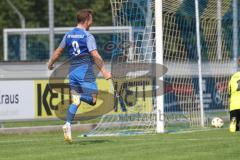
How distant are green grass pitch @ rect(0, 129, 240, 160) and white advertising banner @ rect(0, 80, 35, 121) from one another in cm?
448

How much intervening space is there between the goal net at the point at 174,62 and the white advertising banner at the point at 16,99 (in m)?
1.84

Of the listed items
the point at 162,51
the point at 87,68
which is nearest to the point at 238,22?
the point at 162,51

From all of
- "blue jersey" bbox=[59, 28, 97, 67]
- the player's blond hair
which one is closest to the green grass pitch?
"blue jersey" bbox=[59, 28, 97, 67]

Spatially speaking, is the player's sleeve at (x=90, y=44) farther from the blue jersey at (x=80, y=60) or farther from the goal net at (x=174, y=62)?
the goal net at (x=174, y=62)

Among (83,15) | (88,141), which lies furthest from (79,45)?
(88,141)

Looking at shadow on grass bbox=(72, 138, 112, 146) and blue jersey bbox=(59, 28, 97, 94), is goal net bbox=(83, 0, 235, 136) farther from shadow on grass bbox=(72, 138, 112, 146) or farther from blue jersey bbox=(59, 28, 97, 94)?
blue jersey bbox=(59, 28, 97, 94)

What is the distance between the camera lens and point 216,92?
23781 millimetres

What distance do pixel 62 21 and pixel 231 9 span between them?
43372 millimetres

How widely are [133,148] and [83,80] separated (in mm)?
1877

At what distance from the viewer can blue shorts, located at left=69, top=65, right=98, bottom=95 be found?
1477cm

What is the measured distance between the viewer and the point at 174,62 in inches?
802

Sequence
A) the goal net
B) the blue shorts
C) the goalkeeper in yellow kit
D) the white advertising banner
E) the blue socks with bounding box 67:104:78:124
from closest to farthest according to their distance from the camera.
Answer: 1. the blue socks with bounding box 67:104:78:124
2. the blue shorts
3. the goal net
4. the goalkeeper in yellow kit
5. the white advertising banner

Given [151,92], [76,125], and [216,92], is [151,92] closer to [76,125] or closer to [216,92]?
[76,125]

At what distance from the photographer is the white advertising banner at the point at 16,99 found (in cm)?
2041
